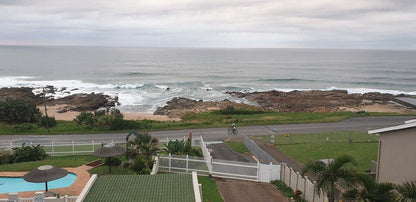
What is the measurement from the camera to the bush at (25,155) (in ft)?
76.5

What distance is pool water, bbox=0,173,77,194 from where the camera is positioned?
732 inches

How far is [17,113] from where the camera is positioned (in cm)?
3812

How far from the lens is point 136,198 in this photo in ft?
39.6

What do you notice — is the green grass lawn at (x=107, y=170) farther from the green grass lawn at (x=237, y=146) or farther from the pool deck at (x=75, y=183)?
the green grass lawn at (x=237, y=146)

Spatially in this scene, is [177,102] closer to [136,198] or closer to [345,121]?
[345,121]

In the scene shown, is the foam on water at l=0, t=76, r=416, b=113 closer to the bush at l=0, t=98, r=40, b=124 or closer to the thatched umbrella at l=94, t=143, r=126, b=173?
the bush at l=0, t=98, r=40, b=124

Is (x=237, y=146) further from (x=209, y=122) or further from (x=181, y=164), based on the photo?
(x=209, y=122)

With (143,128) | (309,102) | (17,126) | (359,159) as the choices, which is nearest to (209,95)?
(309,102)

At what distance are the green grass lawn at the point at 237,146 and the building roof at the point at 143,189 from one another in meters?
11.6

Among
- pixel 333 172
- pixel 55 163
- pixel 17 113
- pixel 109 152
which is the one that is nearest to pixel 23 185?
pixel 55 163

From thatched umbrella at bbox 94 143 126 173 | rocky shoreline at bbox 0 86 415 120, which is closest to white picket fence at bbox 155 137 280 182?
thatched umbrella at bbox 94 143 126 173

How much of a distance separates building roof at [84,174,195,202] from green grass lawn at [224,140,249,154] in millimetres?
11568

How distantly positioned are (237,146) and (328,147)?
22.1 ft

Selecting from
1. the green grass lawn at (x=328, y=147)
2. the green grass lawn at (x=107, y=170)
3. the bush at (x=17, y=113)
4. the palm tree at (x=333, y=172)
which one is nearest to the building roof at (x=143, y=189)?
the palm tree at (x=333, y=172)
